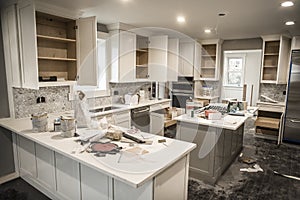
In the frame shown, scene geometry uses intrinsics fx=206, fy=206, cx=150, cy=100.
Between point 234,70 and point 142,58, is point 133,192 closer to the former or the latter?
point 142,58

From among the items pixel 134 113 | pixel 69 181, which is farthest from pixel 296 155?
pixel 69 181

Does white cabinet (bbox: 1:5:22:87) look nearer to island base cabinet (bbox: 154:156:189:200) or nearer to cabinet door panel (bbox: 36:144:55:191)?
cabinet door panel (bbox: 36:144:55:191)

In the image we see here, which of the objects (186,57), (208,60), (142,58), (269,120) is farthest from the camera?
(208,60)

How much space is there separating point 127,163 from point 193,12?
231cm

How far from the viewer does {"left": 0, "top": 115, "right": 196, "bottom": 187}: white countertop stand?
55.3 inches

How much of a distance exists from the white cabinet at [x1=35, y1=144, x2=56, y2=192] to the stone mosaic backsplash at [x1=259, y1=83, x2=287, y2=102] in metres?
4.75

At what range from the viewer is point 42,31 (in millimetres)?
2832

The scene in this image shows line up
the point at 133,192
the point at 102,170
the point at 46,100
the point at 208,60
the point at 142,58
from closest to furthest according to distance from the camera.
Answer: the point at 102,170, the point at 133,192, the point at 46,100, the point at 142,58, the point at 208,60

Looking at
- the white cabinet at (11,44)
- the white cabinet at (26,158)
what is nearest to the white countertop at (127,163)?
the white cabinet at (26,158)

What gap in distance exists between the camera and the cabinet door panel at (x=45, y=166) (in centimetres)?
230

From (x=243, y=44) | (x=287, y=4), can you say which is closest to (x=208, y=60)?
(x=243, y=44)

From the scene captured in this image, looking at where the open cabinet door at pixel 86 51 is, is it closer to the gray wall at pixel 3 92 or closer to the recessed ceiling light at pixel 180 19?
the gray wall at pixel 3 92

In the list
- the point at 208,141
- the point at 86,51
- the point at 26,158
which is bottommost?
the point at 26,158

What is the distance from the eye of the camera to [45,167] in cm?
240
